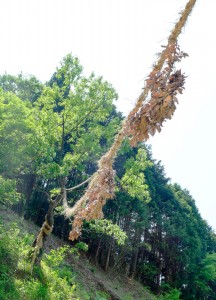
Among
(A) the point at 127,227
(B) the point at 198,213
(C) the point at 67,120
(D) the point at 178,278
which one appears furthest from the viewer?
(B) the point at 198,213

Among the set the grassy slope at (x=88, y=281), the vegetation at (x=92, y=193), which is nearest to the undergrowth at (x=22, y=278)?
the vegetation at (x=92, y=193)

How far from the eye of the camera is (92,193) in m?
1.76

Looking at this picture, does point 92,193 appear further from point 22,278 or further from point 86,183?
point 86,183

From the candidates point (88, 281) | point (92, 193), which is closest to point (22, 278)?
point (88, 281)

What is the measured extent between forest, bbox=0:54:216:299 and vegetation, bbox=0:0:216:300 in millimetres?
45

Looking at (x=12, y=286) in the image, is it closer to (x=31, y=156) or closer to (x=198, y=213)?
(x=31, y=156)

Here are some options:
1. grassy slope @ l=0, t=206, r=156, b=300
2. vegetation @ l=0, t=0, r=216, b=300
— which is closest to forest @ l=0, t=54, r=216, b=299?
vegetation @ l=0, t=0, r=216, b=300

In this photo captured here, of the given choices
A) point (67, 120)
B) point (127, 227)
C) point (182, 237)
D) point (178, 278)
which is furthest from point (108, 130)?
point (178, 278)

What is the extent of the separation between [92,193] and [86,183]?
18.8 metres

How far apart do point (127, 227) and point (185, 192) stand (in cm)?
1507

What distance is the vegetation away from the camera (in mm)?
1766

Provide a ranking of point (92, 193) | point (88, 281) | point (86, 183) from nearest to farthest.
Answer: point (92, 193), point (88, 281), point (86, 183)

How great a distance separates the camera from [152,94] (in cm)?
157

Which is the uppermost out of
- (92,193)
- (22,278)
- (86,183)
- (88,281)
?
(86,183)
